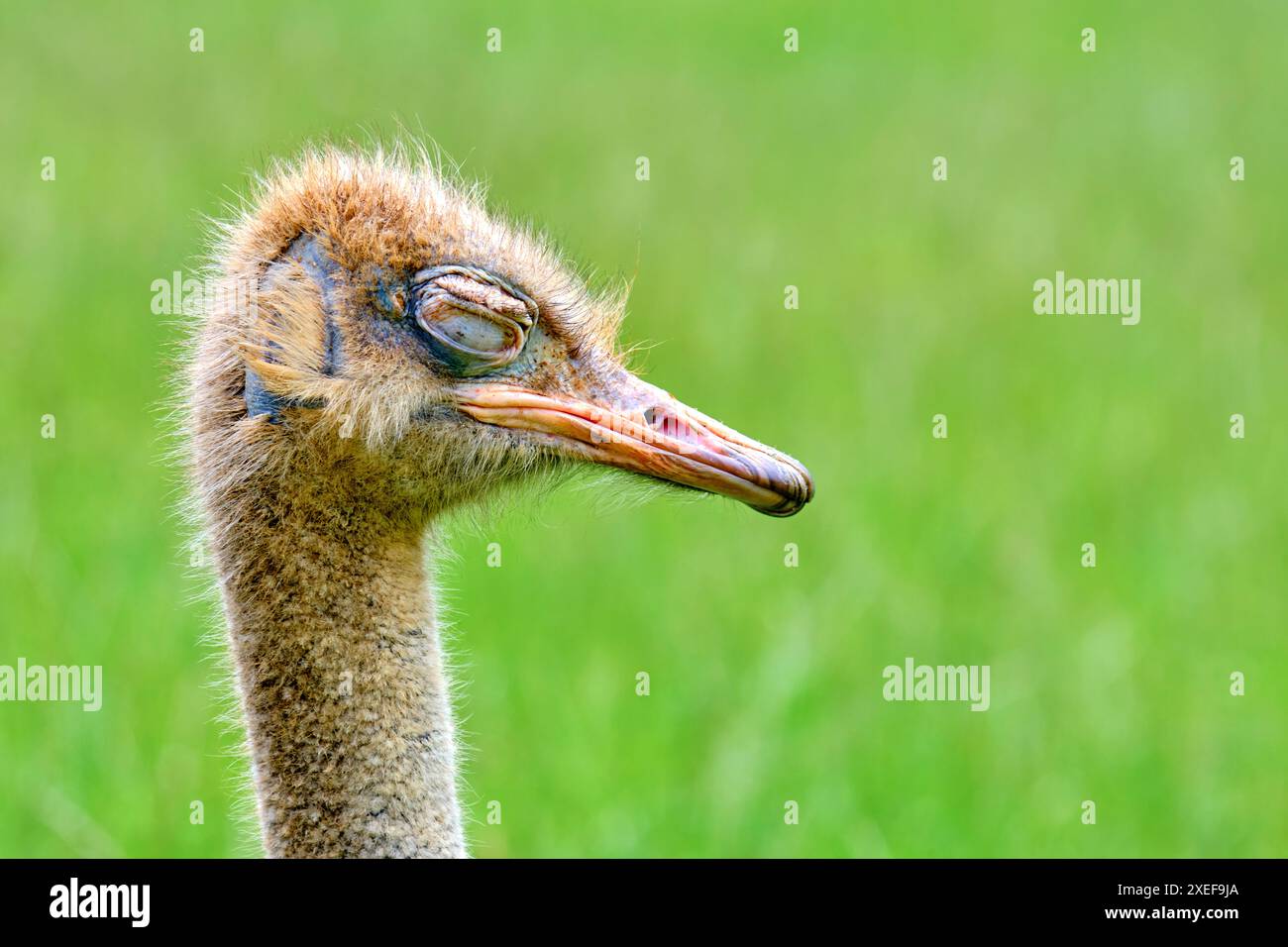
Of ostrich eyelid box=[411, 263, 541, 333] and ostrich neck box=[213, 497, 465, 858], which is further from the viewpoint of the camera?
ostrich eyelid box=[411, 263, 541, 333]

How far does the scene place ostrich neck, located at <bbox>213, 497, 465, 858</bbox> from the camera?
331 centimetres

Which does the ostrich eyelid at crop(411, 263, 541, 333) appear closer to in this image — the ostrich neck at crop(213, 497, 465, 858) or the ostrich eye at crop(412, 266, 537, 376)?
the ostrich eye at crop(412, 266, 537, 376)

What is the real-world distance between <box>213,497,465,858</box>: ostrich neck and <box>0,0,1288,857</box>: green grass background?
0.45 metres

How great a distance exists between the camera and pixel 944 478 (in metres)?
9.71

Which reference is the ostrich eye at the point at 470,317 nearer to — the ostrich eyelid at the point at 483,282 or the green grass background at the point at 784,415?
the ostrich eyelid at the point at 483,282

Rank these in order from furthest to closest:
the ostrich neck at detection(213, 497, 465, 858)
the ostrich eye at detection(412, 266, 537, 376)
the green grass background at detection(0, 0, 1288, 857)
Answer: the green grass background at detection(0, 0, 1288, 857) → the ostrich eye at detection(412, 266, 537, 376) → the ostrich neck at detection(213, 497, 465, 858)

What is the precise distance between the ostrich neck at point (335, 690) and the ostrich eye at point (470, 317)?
315 millimetres

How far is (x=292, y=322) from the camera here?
341 cm

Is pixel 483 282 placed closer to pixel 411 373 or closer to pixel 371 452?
pixel 411 373

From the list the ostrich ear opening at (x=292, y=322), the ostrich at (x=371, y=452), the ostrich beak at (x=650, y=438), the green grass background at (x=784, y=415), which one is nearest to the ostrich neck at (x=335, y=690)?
the ostrich at (x=371, y=452)

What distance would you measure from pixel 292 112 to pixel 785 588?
218 inches

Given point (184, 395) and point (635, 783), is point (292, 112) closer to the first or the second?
point (635, 783)

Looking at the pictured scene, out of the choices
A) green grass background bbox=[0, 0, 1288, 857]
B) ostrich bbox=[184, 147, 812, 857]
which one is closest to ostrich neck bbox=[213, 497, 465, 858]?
ostrich bbox=[184, 147, 812, 857]

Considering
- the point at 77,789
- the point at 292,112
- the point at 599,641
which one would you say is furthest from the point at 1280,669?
the point at 292,112
